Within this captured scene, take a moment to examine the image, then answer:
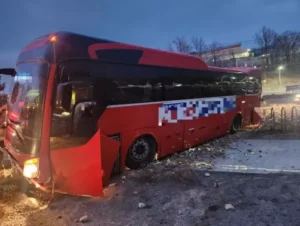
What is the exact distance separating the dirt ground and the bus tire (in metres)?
0.40

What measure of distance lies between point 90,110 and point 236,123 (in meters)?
8.50

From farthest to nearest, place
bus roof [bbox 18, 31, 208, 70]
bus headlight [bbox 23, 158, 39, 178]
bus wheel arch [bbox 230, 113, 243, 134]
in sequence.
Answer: bus wheel arch [bbox 230, 113, 243, 134]
bus roof [bbox 18, 31, 208, 70]
bus headlight [bbox 23, 158, 39, 178]

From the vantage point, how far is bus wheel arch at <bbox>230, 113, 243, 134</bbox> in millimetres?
12492

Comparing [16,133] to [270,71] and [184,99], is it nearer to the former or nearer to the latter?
[184,99]

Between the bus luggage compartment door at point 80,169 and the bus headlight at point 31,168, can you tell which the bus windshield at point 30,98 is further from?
the bus luggage compartment door at point 80,169

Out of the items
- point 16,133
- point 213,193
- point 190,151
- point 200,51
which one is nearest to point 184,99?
point 190,151

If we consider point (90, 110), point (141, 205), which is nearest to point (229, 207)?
point (141, 205)

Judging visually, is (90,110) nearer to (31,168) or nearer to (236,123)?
(31,168)

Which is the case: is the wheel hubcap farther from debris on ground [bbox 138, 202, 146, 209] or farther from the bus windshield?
the bus windshield

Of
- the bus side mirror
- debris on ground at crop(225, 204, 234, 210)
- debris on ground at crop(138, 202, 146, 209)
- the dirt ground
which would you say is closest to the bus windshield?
the bus side mirror

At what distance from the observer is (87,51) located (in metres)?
6.08

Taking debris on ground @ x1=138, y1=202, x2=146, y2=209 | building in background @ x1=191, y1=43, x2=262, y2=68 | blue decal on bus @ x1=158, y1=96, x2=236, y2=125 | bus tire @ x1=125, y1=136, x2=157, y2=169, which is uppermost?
building in background @ x1=191, y1=43, x2=262, y2=68

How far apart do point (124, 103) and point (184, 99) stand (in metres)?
2.59

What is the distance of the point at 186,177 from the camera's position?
6379 millimetres
